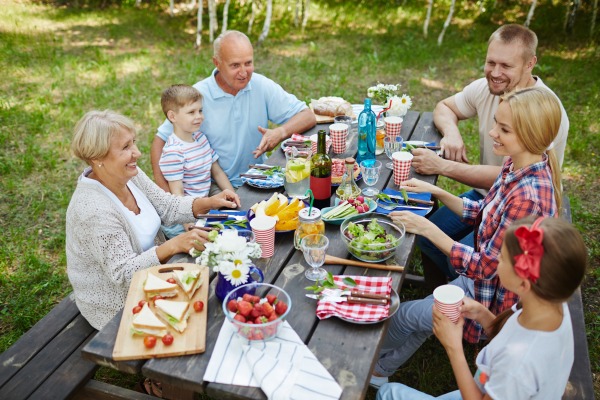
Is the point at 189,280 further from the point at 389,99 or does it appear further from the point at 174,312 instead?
the point at 389,99

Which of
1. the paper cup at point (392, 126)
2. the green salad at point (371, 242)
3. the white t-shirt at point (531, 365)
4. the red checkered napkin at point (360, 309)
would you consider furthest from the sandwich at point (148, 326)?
the paper cup at point (392, 126)

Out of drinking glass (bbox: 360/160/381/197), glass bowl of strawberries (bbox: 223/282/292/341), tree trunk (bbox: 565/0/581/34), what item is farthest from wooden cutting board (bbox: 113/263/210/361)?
tree trunk (bbox: 565/0/581/34)

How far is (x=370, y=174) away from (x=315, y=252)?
97 cm

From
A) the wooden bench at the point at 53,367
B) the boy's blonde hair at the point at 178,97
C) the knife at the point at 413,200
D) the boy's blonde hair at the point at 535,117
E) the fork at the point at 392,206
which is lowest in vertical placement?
the wooden bench at the point at 53,367

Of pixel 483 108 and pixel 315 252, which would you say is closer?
pixel 315 252

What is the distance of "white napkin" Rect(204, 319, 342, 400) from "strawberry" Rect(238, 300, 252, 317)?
12cm

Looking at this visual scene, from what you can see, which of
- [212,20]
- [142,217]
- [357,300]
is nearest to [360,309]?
[357,300]

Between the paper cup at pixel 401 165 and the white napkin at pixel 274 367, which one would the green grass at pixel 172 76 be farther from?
the white napkin at pixel 274 367

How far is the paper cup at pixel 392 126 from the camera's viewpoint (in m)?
3.90

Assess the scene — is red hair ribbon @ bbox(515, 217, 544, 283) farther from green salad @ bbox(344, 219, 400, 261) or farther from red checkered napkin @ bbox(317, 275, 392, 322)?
green salad @ bbox(344, 219, 400, 261)

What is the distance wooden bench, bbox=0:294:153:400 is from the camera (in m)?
2.57

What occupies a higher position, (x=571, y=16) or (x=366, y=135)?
(x=571, y=16)

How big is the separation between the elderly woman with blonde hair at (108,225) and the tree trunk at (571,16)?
785cm

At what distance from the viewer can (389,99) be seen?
4.19m
